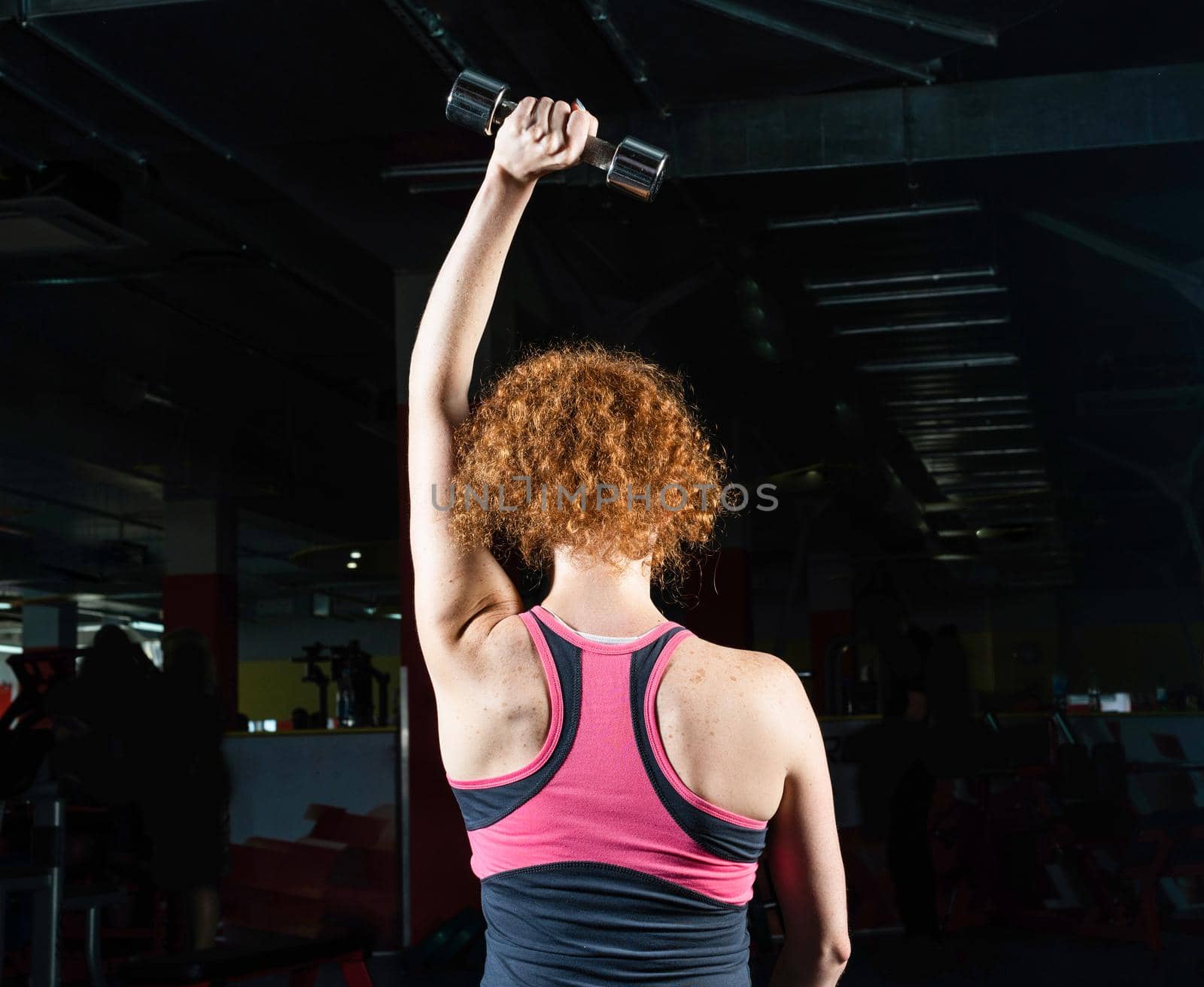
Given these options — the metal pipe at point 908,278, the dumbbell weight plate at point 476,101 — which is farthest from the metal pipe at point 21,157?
the dumbbell weight plate at point 476,101

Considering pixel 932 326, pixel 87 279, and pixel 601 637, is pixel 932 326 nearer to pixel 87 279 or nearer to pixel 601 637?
pixel 87 279

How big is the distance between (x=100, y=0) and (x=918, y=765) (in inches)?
177

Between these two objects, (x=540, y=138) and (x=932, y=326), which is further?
(x=932, y=326)

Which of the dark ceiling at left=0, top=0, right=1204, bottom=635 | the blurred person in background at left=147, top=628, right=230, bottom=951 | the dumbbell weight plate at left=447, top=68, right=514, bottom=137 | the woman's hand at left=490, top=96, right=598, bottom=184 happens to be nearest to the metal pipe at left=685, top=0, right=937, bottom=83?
Result: the dark ceiling at left=0, top=0, right=1204, bottom=635

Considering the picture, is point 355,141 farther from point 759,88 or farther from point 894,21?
point 894,21

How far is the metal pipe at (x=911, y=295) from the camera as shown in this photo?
5.37 m

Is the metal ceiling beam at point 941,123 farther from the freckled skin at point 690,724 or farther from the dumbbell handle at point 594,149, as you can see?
the freckled skin at point 690,724

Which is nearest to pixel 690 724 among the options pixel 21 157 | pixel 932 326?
pixel 21 157

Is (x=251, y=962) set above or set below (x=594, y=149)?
below

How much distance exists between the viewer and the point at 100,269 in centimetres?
626

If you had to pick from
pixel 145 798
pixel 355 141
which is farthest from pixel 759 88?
pixel 145 798

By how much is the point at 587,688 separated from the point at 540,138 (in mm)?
438

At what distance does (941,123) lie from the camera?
4.05 meters

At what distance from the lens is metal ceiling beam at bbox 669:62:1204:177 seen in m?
3.88
